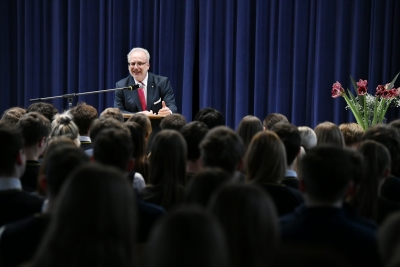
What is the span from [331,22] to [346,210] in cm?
564

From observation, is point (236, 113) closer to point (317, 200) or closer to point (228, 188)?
point (317, 200)

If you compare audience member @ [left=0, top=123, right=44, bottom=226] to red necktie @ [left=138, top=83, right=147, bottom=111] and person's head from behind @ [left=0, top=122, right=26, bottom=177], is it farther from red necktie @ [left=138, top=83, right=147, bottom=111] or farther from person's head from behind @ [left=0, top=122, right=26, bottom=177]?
red necktie @ [left=138, top=83, right=147, bottom=111]

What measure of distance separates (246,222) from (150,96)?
5.92 meters

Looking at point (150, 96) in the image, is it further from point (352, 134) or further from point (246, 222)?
point (246, 222)

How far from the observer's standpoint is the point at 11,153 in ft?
8.46

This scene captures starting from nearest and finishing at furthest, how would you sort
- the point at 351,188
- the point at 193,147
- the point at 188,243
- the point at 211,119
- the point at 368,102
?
the point at 188,243 < the point at 351,188 < the point at 193,147 < the point at 211,119 < the point at 368,102

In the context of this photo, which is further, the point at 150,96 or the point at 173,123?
the point at 150,96

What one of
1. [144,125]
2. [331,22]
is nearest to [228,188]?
[144,125]

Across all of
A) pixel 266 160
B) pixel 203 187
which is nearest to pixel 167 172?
pixel 266 160

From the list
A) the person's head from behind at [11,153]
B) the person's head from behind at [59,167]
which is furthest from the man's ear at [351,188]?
the person's head from behind at [11,153]

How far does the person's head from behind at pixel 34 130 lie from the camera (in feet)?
10.9

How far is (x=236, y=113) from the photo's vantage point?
791 cm

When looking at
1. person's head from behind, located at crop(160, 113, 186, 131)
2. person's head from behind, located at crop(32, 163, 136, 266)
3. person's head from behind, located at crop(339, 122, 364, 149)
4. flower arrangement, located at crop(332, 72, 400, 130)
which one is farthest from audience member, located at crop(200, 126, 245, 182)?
flower arrangement, located at crop(332, 72, 400, 130)

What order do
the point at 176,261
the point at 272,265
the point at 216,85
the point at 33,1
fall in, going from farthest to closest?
1. the point at 33,1
2. the point at 216,85
3. the point at 176,261
4. the point at 272,265
